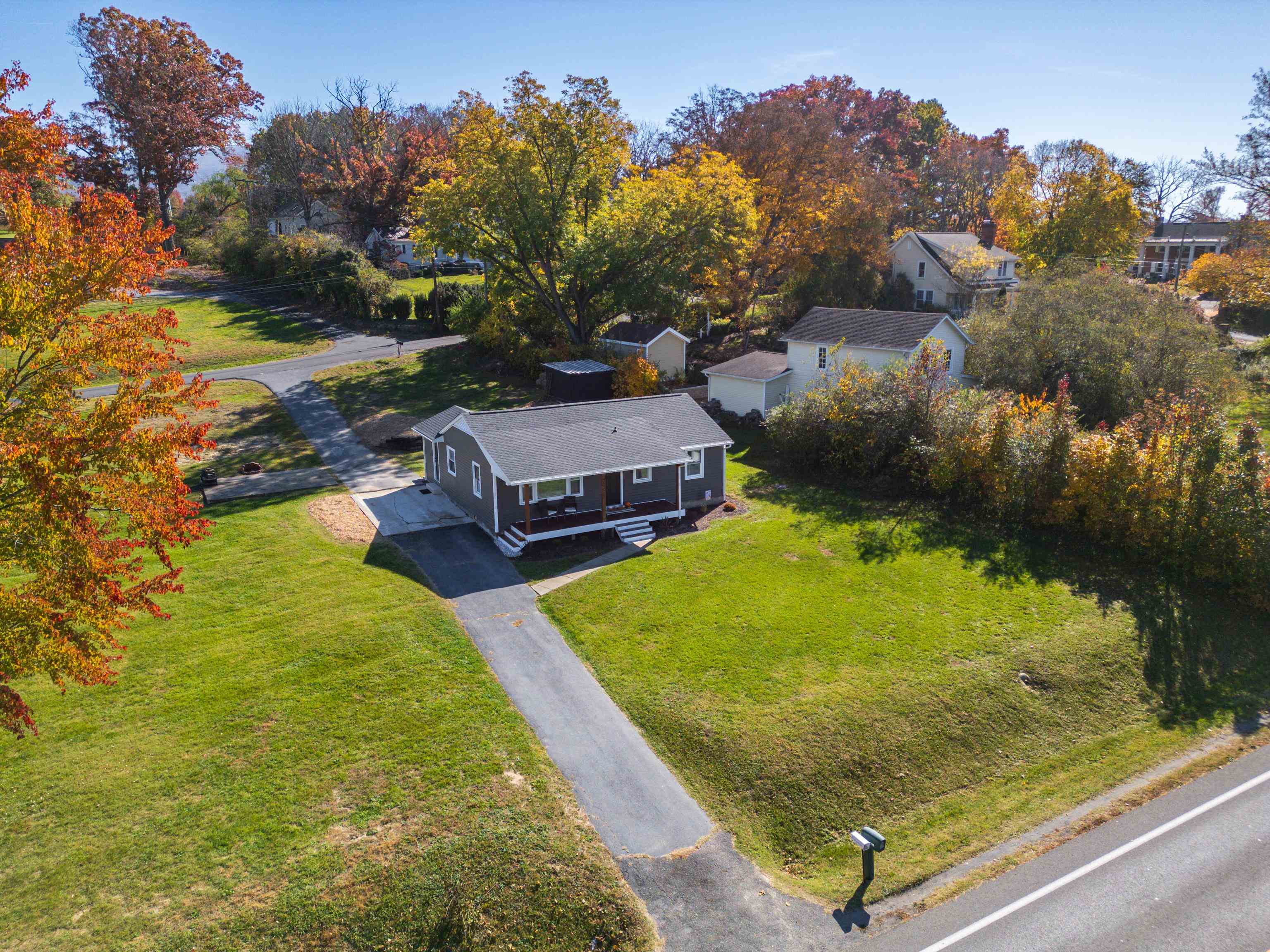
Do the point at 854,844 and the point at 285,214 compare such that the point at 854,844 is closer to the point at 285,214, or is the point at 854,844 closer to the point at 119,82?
the point at 119,82

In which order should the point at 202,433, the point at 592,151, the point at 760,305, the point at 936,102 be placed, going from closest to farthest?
the point at 202,433, the point at 592,151, the point at 760,305, the point at 936,102

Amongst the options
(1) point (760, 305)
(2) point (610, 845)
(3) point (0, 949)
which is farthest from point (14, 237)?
(1) point (760, 305)

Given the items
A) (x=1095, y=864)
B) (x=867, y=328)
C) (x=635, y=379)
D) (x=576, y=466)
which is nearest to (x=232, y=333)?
(x=635, y=379)

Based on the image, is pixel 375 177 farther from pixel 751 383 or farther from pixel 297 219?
pixel 751 383

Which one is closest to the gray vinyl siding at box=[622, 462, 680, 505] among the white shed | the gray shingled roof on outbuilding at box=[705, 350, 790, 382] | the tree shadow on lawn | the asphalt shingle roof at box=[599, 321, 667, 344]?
the tree shadow on lawn

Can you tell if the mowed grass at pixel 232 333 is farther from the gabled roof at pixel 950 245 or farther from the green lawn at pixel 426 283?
the gabled roof at pixel 950 245

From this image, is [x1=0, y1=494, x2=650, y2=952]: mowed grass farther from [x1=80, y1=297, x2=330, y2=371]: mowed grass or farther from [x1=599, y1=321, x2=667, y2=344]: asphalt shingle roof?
[x1=80, y1=297, x2=330, y2=371]: mowed grass
